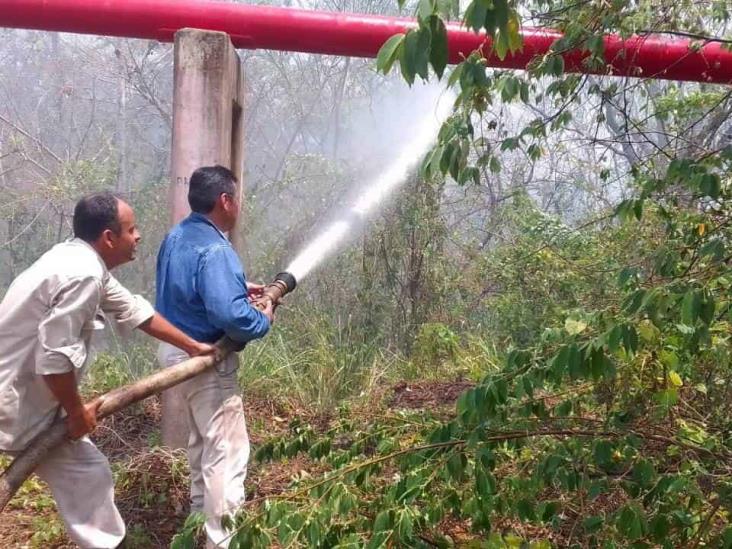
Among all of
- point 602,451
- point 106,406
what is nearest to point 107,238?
point 106,406

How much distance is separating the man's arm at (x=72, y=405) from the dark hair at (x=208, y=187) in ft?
3.33

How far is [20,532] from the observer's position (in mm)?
3635

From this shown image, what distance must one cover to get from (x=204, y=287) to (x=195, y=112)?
134 cm

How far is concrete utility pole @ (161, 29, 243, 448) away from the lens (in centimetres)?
384

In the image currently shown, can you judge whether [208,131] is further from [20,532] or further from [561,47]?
[20,532]

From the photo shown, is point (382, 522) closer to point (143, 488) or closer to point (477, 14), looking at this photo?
point (477, 14)

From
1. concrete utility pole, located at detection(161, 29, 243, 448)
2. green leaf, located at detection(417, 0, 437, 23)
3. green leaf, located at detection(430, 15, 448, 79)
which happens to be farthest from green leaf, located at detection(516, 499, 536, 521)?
concrete utility pole, located at detection(161, 29, 243, 448)

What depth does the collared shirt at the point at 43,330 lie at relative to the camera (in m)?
2.39

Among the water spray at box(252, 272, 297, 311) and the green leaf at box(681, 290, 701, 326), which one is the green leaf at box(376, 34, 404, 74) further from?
the water spray at box(252, 272, 297, 311)

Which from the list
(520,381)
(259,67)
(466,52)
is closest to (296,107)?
(259,67)

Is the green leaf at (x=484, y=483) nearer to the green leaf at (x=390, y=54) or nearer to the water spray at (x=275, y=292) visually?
the green leaf at (x=390, y=54)

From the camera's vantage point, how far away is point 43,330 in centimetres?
238

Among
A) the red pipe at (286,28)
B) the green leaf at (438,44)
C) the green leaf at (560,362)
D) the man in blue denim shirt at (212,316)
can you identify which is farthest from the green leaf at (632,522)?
the red pipe at (286,28)

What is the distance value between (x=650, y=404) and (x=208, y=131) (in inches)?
106
